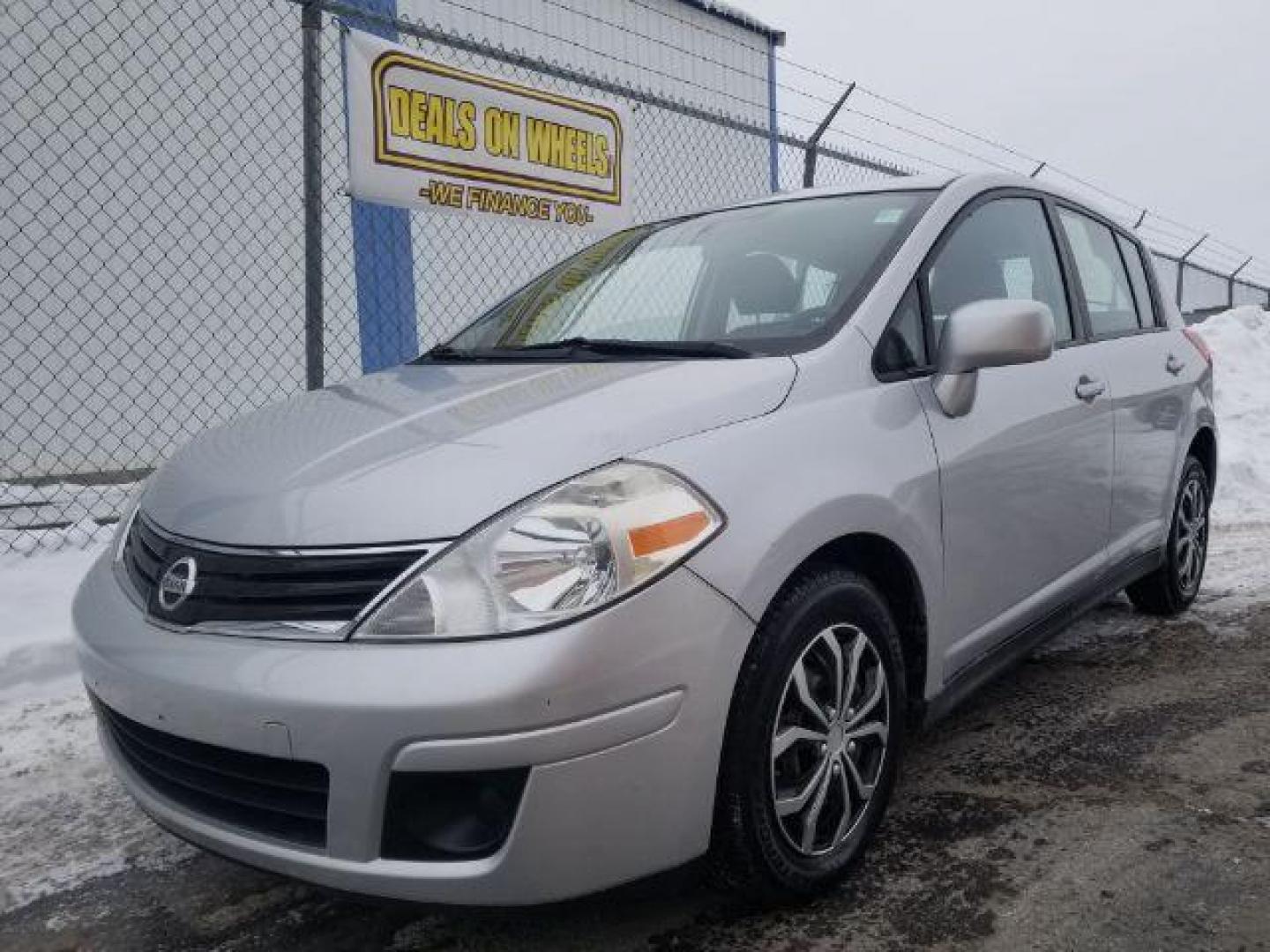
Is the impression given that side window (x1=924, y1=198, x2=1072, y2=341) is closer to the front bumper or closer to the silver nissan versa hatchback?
the silver nissan versa hatchback

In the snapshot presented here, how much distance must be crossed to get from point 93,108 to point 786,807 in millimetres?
5968

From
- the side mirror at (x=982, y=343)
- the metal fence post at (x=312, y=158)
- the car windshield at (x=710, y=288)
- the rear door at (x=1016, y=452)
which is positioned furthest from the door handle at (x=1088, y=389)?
the metal fence post at (x=312, y=158)

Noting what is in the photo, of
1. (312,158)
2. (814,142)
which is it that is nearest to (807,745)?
(312,158)

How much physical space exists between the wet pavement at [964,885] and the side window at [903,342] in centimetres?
105

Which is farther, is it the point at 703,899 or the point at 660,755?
the point at 703,899

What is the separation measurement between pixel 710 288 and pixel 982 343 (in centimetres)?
77

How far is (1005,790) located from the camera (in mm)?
2527

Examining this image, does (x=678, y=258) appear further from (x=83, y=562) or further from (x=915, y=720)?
(x=83, y=562)

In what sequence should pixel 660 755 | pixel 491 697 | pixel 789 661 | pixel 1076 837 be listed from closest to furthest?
1. pixel 491 697
2. pixel 660 755
3. pixel 789 661
4. pixel 1076 837

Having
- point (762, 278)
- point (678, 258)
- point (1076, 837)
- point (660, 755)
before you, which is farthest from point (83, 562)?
point (1076, 837)

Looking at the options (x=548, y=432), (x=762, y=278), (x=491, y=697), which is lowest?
(x=491, y=697)

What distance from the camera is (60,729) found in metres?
3.07

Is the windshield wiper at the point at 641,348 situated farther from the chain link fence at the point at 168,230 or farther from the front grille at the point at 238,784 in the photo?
the chain link fence at the point at 168,230

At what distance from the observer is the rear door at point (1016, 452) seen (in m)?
2.38
